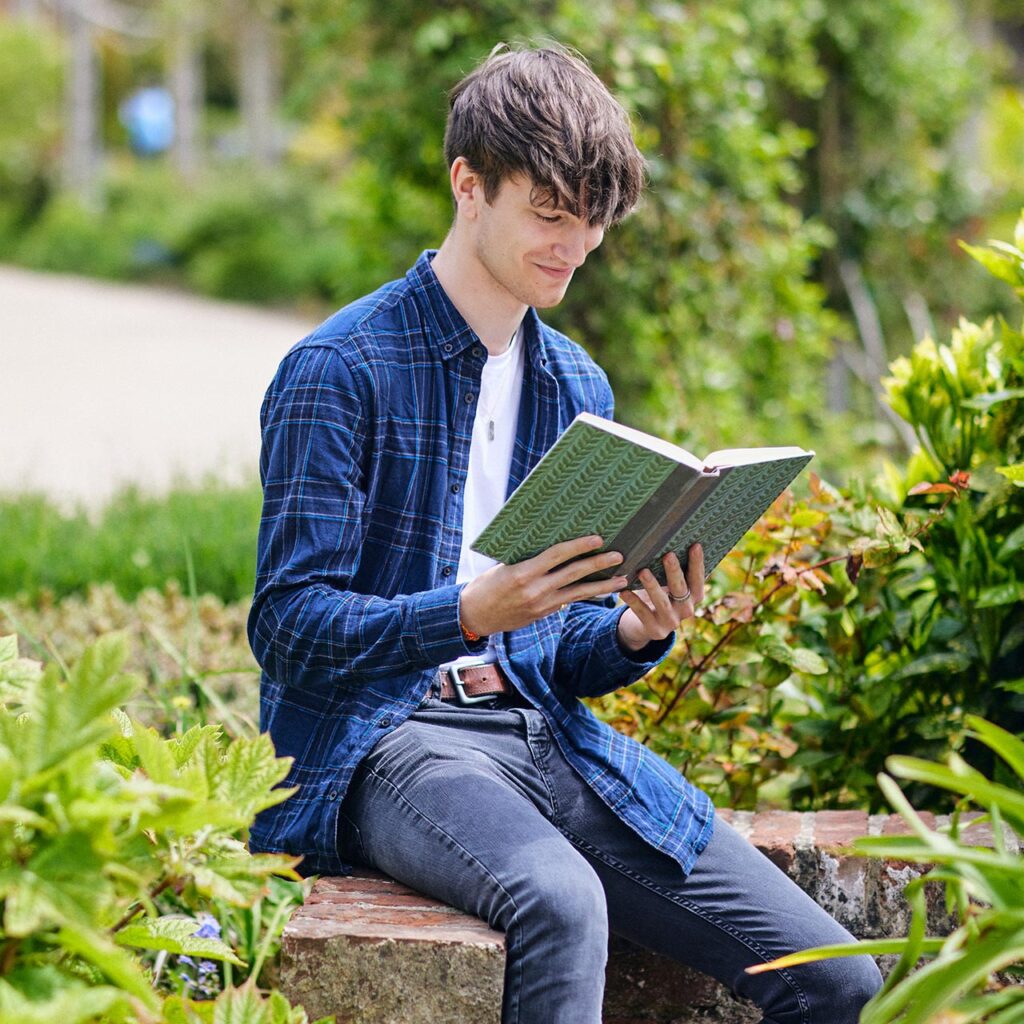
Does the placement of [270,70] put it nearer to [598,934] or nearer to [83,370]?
[83,370]

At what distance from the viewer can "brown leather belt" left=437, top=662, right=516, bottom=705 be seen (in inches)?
87.4

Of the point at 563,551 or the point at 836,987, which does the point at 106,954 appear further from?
the point at 836,987

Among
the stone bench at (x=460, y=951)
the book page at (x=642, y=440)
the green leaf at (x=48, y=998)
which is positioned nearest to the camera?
the green leaf at (x=48, y=998)

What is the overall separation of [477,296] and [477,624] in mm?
566

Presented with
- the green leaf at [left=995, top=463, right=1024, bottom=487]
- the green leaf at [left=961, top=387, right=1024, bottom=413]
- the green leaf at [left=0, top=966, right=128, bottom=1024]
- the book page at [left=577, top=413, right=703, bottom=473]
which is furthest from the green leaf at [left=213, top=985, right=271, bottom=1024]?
the green leaf at [left=961, top=387, right=1024, bottom=413]

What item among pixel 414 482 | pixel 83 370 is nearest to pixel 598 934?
pixel 414 482

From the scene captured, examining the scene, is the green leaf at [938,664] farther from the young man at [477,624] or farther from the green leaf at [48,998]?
the green leaf at [48,998]

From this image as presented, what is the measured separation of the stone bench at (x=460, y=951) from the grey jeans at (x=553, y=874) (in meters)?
0.04

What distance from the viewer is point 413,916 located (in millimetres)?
1965

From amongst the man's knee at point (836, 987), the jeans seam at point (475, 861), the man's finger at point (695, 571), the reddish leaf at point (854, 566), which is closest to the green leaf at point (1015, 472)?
the reddish leaf at point (854, 566)

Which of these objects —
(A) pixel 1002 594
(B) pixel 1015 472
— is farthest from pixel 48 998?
(A) pixel 1002 594

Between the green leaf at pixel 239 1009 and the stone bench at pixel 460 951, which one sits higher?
the green leaf at pixel 239 1009

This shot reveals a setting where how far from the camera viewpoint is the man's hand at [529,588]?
1919mm

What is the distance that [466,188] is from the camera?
7.18 feet
